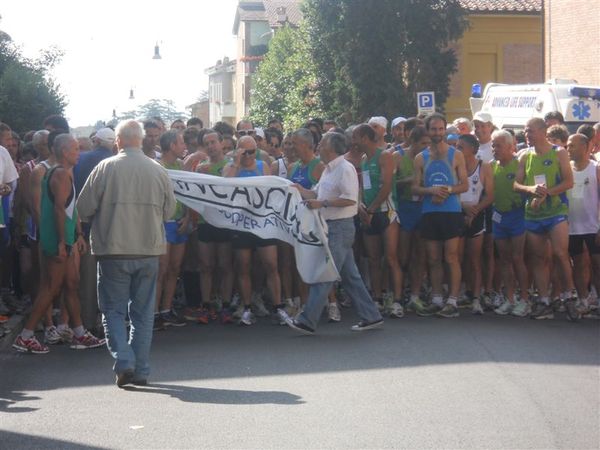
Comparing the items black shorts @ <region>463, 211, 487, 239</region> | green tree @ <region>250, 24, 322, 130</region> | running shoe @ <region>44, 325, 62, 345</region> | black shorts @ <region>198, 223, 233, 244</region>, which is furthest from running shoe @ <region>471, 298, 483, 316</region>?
green tree @ <region>250, 24, 322, 130</region>

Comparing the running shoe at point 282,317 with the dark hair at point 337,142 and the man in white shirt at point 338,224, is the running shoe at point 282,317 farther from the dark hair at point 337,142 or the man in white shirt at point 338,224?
the dark hair at point 337,142

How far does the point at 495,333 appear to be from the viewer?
11.7 meters

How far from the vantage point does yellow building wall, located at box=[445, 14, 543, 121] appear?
5375 cm

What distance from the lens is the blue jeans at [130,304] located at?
30.9ft

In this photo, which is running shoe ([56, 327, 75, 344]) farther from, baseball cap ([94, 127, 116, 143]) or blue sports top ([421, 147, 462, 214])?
blue sports top ([421, 147, 462, 214])

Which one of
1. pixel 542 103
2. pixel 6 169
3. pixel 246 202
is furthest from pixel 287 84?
pixel 6 169

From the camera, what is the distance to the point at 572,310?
12.7 metres

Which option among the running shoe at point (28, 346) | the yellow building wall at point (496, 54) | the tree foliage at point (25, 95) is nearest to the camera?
the running shoe at point (28, 346)

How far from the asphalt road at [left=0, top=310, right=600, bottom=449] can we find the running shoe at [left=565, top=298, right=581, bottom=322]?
314 mm

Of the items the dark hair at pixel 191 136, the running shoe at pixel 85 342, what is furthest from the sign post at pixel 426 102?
the running shoe at pixel 85 342

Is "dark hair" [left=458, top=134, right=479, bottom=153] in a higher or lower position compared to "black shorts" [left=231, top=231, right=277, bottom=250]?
higher

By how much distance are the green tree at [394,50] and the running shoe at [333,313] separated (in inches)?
1366

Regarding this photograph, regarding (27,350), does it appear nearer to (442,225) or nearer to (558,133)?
(442,225)

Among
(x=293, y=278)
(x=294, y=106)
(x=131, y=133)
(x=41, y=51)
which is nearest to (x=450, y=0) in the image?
(x=294, y=106)
